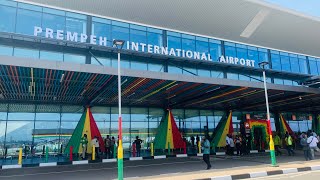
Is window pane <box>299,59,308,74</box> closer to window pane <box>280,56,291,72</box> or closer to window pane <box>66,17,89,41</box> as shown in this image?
window pane <box>280,56,291,72</box>

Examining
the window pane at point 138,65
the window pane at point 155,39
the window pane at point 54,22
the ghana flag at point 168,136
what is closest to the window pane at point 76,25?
the window pane at point 54,22

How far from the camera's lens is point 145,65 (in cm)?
2831

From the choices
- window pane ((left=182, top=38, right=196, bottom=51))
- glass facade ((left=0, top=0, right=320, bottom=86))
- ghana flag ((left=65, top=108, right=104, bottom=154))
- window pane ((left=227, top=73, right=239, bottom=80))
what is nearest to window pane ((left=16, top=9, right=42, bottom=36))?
glass facade ((left=0, top=0, right=320, bottom=86))

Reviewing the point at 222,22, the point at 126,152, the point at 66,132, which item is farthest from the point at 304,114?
the point at 66,132

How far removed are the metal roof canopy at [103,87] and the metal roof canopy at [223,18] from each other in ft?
29.5

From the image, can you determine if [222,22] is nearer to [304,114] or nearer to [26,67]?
[304,114]

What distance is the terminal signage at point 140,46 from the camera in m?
23.2

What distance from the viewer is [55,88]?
1758 cm

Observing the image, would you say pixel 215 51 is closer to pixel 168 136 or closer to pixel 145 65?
pixel 145 65

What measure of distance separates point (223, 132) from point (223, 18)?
1269cm

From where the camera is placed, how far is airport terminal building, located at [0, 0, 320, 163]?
16.7m

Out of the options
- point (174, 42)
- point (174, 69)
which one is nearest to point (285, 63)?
point (174, 42)

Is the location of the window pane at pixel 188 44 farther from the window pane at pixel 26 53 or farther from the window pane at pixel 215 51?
Answer: the window pane at pixel 26 53

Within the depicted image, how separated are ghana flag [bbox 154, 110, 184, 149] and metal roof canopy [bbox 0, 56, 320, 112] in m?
1.78
